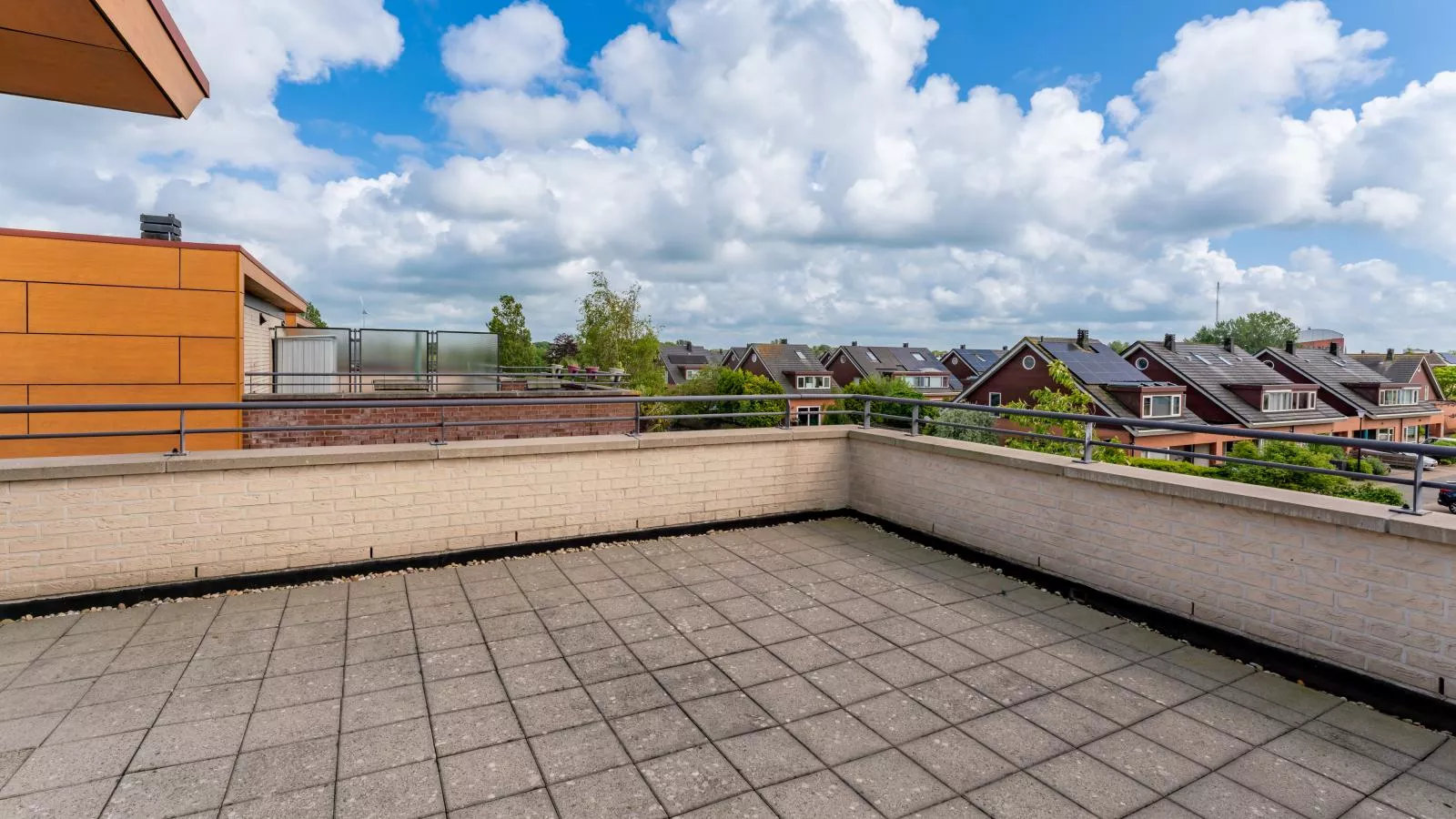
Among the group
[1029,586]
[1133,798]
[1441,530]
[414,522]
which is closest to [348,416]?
[414,522]

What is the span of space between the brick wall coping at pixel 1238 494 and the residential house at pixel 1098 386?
23480 mm

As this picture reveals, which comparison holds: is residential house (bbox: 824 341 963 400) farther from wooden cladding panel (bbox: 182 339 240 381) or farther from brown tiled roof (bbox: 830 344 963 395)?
wooden cladding panel (bbox: 182 339 240 381)

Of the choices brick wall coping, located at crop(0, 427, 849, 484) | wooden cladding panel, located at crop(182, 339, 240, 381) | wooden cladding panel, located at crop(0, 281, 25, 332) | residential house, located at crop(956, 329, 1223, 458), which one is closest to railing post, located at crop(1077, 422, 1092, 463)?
brick wall coping, located at crop(0, 427, 849, 484)

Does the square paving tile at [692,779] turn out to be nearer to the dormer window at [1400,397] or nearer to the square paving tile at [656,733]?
the square paving tile at [656,733]

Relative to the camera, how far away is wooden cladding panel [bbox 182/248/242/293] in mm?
8308

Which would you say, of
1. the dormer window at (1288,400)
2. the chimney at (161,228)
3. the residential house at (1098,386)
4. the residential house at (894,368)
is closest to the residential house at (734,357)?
the residential house at (894,368)

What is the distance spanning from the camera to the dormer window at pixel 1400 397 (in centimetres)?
3922

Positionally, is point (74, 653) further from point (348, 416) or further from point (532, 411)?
point (532, 411)

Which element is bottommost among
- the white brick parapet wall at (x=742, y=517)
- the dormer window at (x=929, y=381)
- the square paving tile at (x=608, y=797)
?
the square paving tile at (x=608, y=797)

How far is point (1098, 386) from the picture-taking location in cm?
3042

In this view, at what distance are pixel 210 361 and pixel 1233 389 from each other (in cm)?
4083

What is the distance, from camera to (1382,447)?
143 inches

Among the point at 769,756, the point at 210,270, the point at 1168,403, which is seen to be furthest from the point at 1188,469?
the point at 1168,403

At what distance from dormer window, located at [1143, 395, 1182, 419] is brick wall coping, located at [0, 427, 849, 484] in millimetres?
28664
